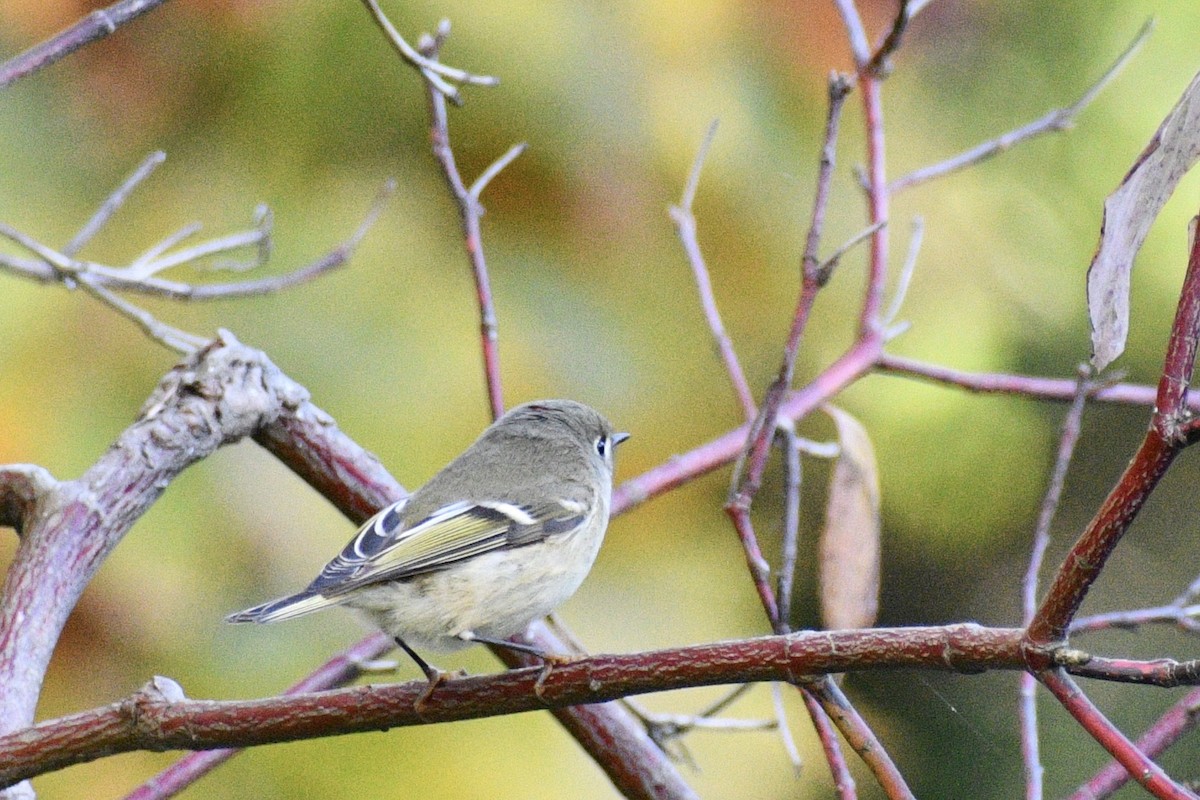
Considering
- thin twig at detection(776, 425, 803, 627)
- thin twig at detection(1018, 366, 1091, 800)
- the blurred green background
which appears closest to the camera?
thin twig at detection(776, 425, 803, 627)

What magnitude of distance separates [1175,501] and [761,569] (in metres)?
1.50

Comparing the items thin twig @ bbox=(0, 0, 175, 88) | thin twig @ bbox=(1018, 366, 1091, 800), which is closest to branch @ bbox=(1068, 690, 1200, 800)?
thin twig @ bbox=(1018, 366, 1091, 800)

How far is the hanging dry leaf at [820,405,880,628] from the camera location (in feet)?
3.56

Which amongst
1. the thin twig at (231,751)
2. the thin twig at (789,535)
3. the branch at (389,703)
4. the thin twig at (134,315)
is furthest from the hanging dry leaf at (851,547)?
the thin twig at (134,315)

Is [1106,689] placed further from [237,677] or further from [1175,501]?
[237,677]

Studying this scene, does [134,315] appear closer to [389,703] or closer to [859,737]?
[389,703]

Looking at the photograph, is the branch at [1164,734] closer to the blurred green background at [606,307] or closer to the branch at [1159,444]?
the branch at [1159,444]

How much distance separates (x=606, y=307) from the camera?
2088 millimetres

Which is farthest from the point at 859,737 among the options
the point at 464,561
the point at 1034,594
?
the point at 464,561

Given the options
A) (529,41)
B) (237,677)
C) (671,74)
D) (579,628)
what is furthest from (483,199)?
(237,677)

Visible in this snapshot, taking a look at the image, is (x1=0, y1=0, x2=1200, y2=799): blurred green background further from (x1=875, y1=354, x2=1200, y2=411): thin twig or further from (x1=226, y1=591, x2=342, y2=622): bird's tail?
(x1=226, y1=591, x2=342, y2=622): bird's tail

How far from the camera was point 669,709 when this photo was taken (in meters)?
2.17

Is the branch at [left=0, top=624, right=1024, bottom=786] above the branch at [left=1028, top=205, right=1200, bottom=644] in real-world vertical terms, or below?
below

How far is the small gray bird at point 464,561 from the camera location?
1128mm
